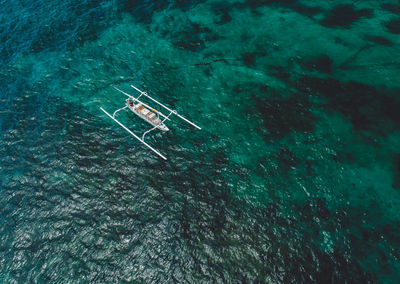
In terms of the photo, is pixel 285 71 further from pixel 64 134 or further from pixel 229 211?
pixel 64 134

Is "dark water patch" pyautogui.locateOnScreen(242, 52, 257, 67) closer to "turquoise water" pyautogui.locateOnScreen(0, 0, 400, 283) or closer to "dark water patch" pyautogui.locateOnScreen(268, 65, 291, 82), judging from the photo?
"turquoise water" pyautogui.locateOnScreen(0, 0, 400, 283)

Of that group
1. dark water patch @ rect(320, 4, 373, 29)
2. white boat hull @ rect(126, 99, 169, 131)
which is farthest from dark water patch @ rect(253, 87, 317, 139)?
dark water patch @ rect(320, 4, 373, 29)

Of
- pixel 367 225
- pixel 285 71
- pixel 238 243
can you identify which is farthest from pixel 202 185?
pixel 285 71

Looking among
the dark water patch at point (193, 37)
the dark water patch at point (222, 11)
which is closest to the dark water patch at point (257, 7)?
the dark water patch at point (222, 11)

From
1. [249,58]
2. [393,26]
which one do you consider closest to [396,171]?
[249,58]

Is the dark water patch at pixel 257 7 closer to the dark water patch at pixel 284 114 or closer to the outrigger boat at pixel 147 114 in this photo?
the dark water patch at pixel 284 114

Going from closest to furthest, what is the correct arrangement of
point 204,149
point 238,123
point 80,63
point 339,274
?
point 339,274, point 204,149, point 238,123, point 80,63

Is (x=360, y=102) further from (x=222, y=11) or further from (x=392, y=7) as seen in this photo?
(x=222, y=11)

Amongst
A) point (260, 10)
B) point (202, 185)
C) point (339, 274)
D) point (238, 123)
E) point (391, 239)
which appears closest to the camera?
point (339, 274)
